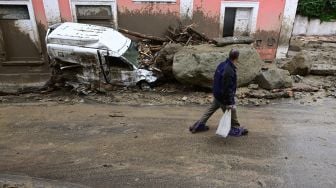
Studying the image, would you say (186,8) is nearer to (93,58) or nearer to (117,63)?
(117,63)

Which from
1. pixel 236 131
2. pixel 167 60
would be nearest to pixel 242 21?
pixel 167 60

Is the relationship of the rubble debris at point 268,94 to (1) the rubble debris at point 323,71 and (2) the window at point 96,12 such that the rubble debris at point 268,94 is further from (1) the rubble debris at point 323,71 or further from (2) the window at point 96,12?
(2) the window at point 96,12

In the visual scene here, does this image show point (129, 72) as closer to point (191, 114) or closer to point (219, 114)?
point (191, 114)

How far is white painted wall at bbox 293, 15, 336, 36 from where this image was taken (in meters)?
18.5

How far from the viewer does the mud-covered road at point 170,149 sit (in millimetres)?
5547

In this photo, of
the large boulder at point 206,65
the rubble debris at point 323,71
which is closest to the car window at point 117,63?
the large boulder at point 206,65

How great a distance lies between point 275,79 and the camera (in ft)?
32.9

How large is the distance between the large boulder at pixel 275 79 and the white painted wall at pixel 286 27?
3.97m

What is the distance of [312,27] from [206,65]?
12386mm

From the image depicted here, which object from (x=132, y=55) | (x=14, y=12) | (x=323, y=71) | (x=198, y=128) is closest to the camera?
(x=198, y=128)

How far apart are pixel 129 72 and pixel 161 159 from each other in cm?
527

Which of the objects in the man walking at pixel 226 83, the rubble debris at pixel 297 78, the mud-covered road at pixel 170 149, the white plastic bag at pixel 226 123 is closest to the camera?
the mud-covered road at pixel 170 149

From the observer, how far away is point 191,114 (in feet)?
28.2

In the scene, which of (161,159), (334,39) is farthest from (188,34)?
(334,39)
